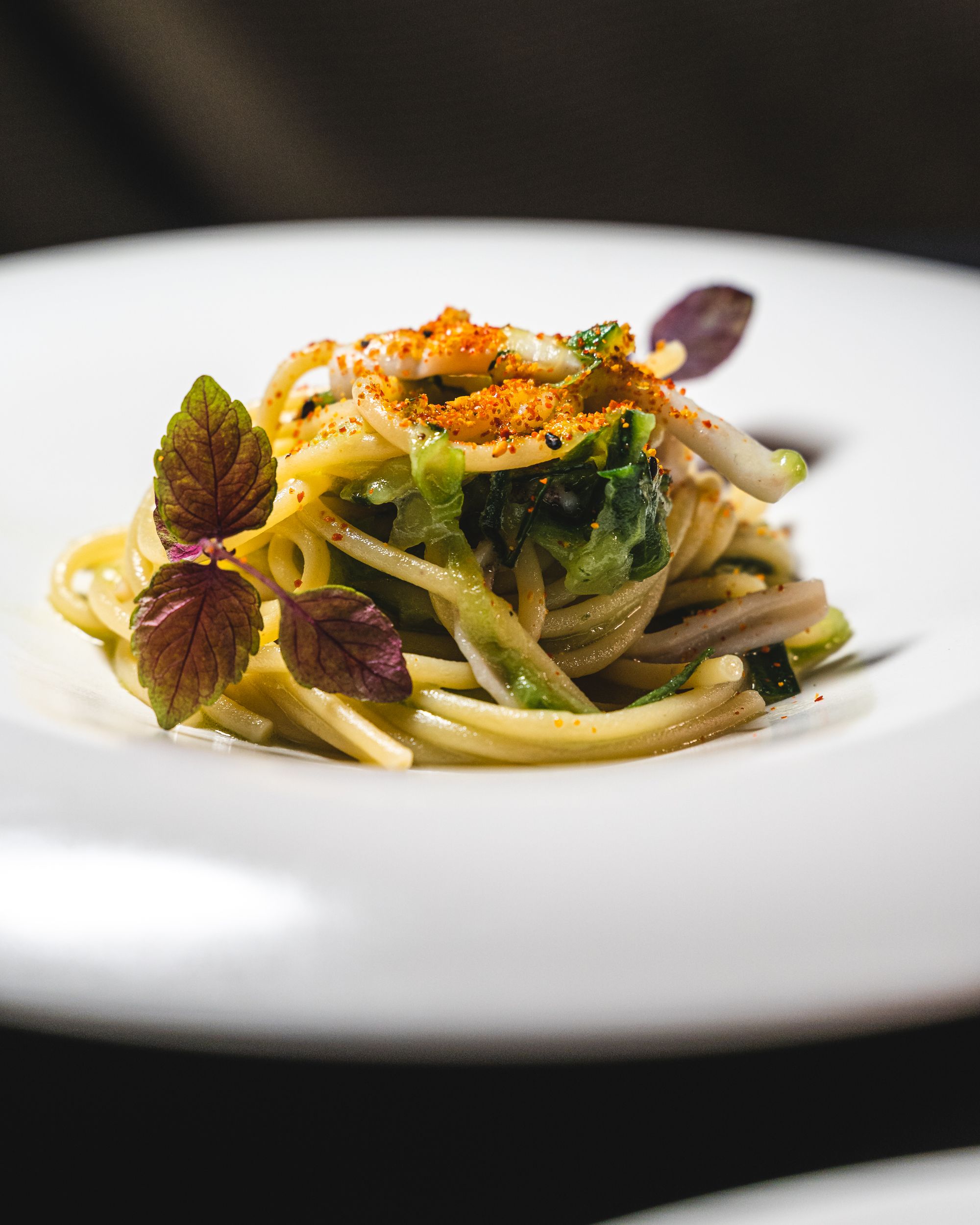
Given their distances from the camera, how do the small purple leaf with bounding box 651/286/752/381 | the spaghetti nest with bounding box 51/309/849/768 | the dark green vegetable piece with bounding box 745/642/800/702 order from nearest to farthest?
the spaghetti nest with bounding box 51/309/849/768, the dark green vegetable piece with bounding box 745/642/800/702, the small purple leaf with bounding box 651/286/752/381

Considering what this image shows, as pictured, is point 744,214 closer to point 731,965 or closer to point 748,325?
point 748,325

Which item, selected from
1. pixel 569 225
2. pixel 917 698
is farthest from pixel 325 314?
pixel 917 698

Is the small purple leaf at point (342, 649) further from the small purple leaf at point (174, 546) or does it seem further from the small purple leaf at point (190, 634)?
the small purple leaf at point (174, 546)

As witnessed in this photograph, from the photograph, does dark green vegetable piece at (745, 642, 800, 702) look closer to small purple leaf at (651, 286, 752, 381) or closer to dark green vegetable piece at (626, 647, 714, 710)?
dark green vegetable piece at (626, 647, 714, 710)

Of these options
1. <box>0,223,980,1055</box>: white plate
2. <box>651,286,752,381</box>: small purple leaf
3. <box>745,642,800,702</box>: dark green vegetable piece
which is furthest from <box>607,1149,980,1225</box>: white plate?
<box>651,286,752,381</box>: small purple leaf

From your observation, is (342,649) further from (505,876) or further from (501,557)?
(505,876)
